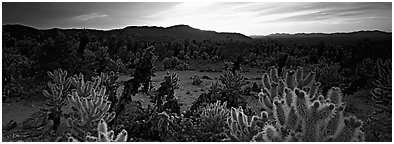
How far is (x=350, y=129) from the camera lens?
1.71m

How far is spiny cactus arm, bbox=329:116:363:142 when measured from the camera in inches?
66.6

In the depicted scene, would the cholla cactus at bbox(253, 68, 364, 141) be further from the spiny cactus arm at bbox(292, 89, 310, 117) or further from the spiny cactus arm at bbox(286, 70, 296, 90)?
the spiny cactus arm at bbox(286, 70, 296, 90)

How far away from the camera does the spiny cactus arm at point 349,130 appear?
1.69 meters

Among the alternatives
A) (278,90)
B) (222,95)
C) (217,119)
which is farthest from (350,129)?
(222,95)

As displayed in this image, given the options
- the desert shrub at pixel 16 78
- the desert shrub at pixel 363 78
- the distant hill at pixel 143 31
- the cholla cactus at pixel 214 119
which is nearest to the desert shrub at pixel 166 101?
the cholla cactus at pixel 214 119

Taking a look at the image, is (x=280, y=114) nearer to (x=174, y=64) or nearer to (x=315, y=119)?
(x=315, y=119)

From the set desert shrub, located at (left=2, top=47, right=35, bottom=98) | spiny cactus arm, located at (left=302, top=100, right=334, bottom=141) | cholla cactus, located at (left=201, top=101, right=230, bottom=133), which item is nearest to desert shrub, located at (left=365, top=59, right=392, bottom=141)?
cholla cactus, located at (left=201, top=101, right=230, bottom=133)

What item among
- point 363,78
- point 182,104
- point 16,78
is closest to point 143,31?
point 16,78

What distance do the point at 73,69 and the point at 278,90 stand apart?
4.81m

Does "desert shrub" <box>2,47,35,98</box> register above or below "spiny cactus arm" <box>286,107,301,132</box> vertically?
below

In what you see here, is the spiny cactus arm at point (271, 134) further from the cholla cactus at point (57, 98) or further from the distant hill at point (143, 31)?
the distant hill at point (143, 31)

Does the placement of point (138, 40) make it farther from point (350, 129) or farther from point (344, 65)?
point (350, 129)

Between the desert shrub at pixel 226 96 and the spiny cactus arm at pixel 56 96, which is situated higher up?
the spiny cactus arm at pixel 56 96

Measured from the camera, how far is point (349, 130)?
1.72 m
